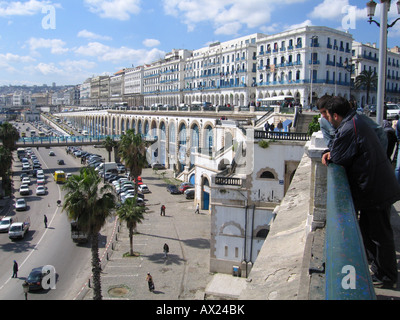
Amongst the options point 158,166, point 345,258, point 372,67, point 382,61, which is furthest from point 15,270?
point 372,67

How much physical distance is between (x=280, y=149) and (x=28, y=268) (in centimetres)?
1698

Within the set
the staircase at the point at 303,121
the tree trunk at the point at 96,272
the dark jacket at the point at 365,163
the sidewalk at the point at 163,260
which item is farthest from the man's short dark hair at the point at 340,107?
the staircase at the point at 303,121

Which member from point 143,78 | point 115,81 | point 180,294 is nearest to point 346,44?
point 180,294

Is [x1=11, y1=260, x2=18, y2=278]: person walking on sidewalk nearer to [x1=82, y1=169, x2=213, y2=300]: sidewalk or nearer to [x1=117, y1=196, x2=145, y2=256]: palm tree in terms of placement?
[x1=82, y1=169, x2=213, y2=300]: sidewalk

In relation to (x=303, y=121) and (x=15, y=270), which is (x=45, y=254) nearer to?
(x=15, y=270)

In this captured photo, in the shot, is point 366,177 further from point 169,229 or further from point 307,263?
point 169,229

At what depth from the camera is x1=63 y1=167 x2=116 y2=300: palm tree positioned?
640 inches

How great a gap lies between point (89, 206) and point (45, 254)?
950 centimetres

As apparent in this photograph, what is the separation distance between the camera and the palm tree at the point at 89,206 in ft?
53.4

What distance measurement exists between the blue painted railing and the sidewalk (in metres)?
16.3

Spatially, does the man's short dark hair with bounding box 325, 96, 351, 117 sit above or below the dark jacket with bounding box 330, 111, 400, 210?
above

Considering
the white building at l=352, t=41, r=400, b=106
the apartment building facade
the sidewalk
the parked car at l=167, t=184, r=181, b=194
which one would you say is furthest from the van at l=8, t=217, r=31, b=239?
the white building at l=352, t=41, r=400, b=106

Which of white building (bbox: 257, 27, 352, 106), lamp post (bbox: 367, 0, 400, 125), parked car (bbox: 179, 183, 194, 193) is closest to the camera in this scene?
lamp post (bbox: 367, 0, 400, 125)

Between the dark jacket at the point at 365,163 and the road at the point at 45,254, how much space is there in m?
17.6
